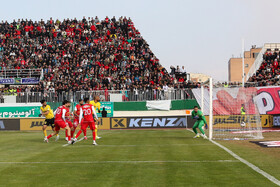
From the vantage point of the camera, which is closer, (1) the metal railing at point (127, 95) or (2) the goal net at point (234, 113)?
(2) the goal net at point (234, 113)

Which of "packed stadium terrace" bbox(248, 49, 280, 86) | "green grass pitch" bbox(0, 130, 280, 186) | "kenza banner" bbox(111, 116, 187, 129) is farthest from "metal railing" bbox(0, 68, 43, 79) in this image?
"green grass pitch" bbox(0, 130, 280, 186)

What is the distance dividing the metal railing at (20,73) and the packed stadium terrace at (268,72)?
79.5ft

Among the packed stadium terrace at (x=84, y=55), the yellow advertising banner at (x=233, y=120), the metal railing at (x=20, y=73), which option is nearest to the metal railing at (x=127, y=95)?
the packed stadium terrace at (x=84, y=55)

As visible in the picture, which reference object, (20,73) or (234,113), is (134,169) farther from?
(20,73)

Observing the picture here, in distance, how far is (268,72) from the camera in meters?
39.5

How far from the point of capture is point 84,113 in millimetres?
18094

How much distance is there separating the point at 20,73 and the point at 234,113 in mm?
30175

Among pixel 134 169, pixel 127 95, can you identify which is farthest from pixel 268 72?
pixel 134 169

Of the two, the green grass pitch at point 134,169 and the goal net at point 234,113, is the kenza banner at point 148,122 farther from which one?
the green grass pitch at point 134,169

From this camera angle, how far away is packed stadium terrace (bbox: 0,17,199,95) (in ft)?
139

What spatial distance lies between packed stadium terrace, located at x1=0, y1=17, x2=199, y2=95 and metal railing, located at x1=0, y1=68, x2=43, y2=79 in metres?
0.56

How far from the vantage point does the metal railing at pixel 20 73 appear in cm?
4647

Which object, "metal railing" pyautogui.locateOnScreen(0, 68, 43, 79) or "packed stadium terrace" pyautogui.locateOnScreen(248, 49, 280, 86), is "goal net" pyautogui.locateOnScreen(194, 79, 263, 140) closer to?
"packed stadium terrace" pyautogui.locateOnScreen(248, 49, 280, 86)

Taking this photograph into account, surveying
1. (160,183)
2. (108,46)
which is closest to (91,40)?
(108,46)
